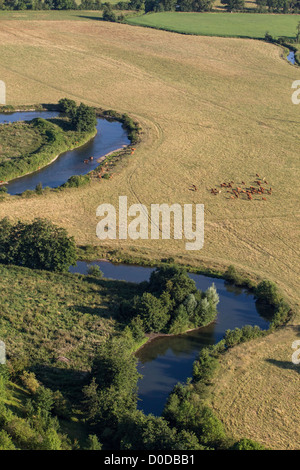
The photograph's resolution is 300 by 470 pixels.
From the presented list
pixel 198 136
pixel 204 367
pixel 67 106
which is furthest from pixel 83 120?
pixel 204 367

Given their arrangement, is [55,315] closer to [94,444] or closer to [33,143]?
[94,444]

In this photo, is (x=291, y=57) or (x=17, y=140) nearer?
(x=17, y=140)

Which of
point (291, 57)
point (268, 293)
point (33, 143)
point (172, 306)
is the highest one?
point (291, 57)

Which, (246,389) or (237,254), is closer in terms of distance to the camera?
(246,389)

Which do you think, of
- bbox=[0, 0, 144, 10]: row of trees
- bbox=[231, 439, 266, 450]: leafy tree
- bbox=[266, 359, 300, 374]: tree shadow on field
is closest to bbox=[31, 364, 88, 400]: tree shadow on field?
bbox=[231, 439, 266, 450]: leafy tree

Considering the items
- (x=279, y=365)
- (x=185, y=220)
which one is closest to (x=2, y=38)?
(x=185, y=220)
